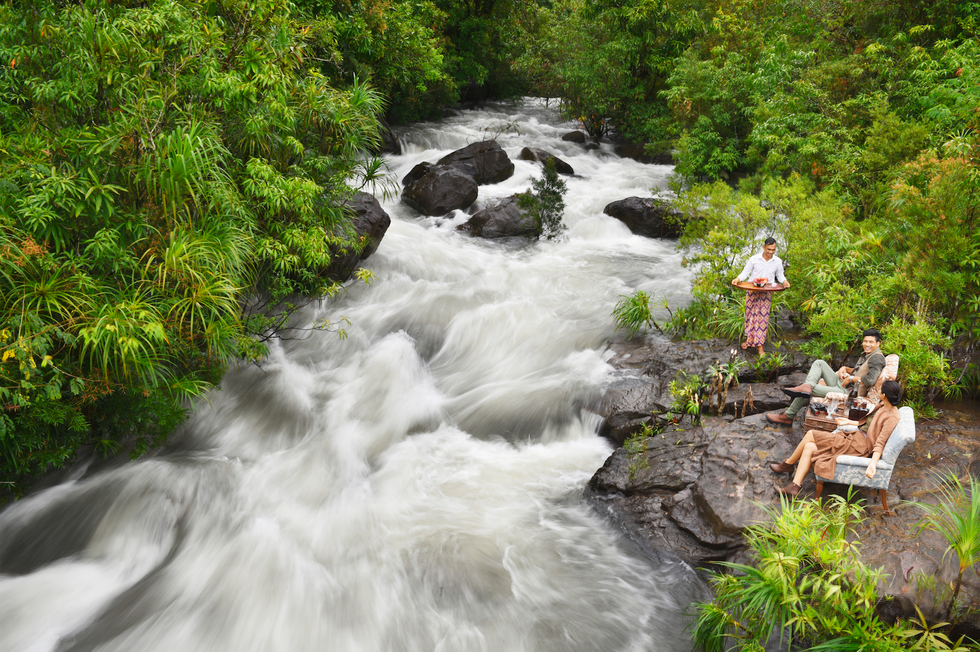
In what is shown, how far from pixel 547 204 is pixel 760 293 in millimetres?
6950

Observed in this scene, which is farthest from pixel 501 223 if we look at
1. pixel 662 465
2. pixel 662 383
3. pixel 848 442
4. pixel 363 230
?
pixel 848 442

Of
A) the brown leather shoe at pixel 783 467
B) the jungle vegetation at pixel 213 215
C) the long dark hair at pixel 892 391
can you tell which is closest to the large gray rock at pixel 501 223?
the jungle vegetation at pixel 213 215

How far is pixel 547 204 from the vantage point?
527 inches

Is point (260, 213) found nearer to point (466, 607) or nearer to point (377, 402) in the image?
point (377, 402)

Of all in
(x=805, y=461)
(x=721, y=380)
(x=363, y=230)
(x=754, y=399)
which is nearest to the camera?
(x=805, y=461)

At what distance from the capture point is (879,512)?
4.70 meters

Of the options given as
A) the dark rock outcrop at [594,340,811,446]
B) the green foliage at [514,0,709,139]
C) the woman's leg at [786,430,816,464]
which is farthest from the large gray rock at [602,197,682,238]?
the woman's leg at [786,430,816,464]

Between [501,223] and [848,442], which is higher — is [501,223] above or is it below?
above

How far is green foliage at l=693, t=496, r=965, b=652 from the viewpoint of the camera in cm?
383

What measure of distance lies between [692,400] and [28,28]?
831cm

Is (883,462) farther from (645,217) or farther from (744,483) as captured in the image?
(645,217)

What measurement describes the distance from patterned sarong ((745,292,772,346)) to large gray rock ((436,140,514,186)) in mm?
9253

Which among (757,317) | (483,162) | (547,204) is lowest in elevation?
(757,317)

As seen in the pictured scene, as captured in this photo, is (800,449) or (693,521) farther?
(693,521)
